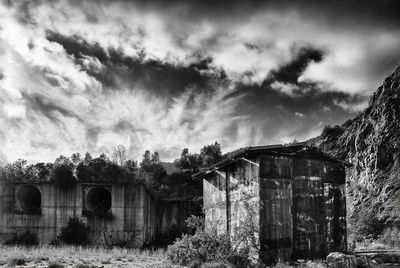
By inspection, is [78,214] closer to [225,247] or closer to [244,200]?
[244,200]

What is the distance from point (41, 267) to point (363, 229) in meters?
21.5

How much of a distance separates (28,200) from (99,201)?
6.19m

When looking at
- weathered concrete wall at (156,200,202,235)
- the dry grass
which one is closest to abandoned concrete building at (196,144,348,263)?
the dry grass

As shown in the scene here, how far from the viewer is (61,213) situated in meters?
31.7

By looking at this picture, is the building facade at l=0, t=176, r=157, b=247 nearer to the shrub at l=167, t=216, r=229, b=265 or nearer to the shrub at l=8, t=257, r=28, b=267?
the shrub at l=8, t=257, r=28, b=267

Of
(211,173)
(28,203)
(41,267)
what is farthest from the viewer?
(28,203)

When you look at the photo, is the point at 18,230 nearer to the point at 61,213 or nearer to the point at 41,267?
the point at 61,213

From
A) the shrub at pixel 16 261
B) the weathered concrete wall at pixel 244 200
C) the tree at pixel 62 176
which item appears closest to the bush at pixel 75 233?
the tree at pixel 62 176

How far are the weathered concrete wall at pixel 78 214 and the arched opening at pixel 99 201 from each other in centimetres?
72

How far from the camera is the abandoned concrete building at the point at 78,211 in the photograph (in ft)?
102

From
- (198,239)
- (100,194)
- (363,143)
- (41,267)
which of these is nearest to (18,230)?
(100,194)

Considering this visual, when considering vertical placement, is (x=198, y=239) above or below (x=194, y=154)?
below

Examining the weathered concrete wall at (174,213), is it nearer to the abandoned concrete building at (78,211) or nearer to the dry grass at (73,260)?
the abandoned concrete building at (78,211)

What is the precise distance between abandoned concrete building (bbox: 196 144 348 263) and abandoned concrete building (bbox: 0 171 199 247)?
54.0 ft
